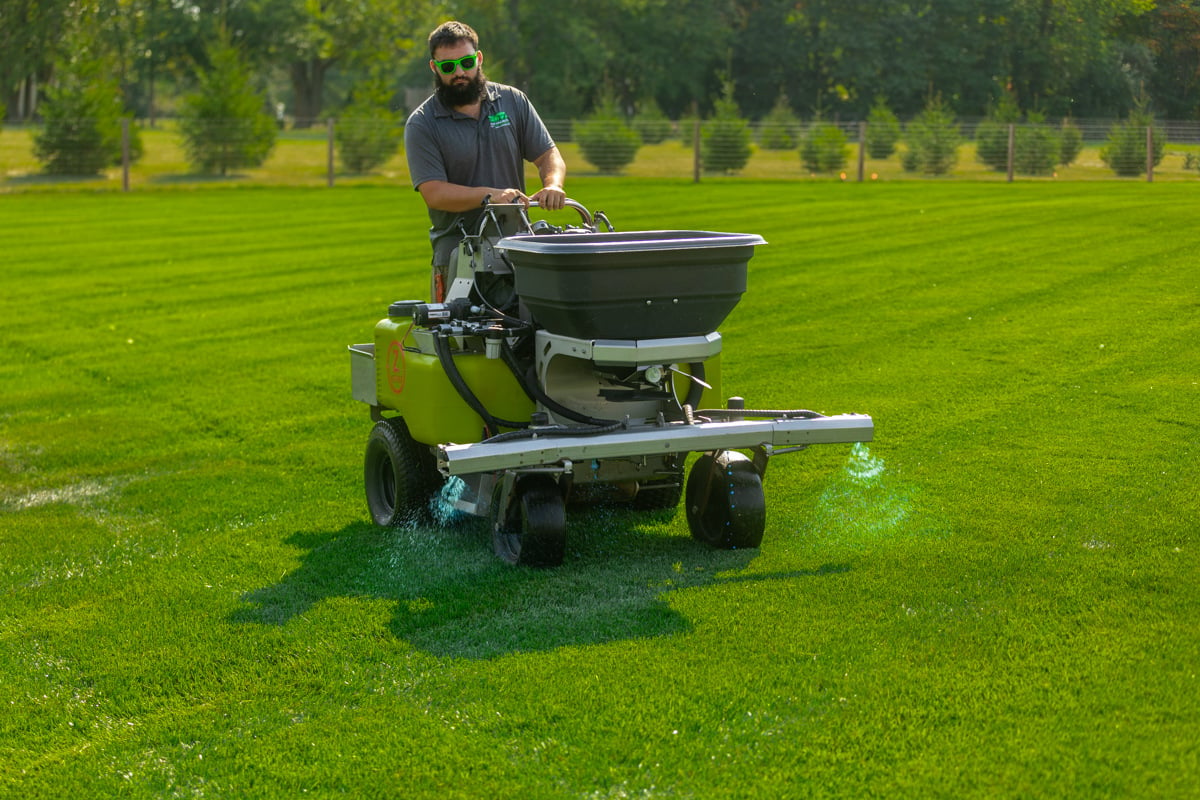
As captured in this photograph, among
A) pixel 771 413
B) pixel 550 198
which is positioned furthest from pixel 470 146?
pixel 771 413

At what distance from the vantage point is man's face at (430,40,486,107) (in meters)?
5.70

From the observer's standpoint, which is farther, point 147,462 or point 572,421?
point 147,462

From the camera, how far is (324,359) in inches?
397

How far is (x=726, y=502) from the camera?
5.30 meters

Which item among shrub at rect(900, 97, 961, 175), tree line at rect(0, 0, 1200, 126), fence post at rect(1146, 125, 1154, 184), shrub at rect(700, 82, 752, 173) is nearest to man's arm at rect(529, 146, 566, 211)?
fence post at rect(1146, 125, 1154, 184)

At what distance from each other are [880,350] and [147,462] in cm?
459

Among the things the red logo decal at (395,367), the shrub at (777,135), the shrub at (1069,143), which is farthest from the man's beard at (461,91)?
the shrub at (777,135)

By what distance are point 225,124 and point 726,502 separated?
3078 cm

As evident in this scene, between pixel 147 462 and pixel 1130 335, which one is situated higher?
pixel 1130 335

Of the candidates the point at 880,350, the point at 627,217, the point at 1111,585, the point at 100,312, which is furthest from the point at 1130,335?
the point at 627,217

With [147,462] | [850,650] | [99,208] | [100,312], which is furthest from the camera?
[99,208]

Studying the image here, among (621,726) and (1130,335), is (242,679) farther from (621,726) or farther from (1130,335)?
(1130,335)

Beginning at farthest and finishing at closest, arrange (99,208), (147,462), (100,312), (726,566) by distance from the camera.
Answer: (99,208), (100,312), (147,462), (726,566)

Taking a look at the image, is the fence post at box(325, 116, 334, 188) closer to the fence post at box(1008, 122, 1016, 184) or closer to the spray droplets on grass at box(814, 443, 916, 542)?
the fence post at box(1008, 122, 1016, 184)
